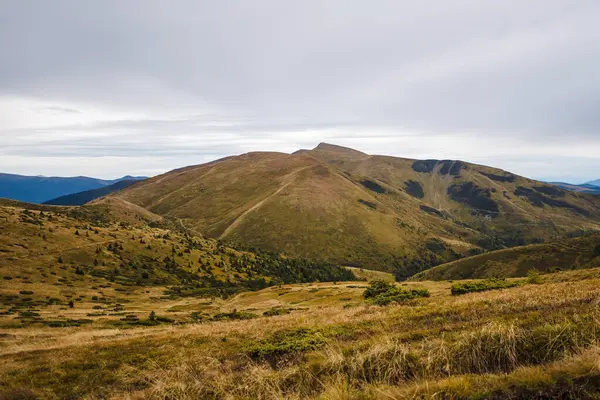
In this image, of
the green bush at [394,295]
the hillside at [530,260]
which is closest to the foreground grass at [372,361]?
the green bush at [394,295]

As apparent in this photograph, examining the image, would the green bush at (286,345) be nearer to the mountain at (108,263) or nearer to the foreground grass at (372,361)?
the foreground grass at (372,361)

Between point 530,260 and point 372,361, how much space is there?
500 feet

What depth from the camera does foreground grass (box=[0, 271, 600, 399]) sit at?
732 cm

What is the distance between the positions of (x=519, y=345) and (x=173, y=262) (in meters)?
114

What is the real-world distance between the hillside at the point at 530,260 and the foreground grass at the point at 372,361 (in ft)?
429

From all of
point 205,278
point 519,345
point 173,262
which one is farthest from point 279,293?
point 519,345

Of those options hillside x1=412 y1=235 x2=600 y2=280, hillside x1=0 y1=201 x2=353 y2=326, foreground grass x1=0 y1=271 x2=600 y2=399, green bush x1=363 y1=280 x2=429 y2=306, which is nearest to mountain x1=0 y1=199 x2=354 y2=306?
hillside x1=0 y1=201 x2=353 y2=326

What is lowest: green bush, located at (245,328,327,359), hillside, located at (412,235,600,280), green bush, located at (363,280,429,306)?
hillside, located at (412,235,600,280)

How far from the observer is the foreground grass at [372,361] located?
732 centimetres

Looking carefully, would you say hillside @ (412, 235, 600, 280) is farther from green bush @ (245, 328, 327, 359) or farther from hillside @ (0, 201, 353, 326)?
green bush @ (245, 328, 327, 359)

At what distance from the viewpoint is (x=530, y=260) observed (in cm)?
12988

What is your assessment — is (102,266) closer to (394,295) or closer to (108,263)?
(108,263)

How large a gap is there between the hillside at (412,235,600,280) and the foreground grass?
429 feet

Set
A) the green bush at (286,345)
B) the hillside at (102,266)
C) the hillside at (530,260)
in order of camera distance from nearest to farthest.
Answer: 1. the green bush at (286,345)
2. the hillside at (102,266)
3. the hillside at (530,260)
